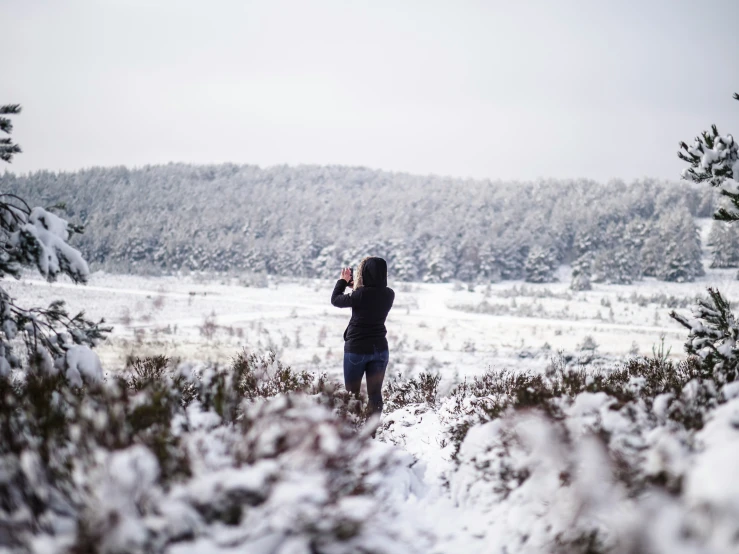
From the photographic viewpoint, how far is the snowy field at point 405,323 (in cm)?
1292

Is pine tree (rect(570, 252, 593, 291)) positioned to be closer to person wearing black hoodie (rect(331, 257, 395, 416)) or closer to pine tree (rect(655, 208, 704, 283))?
pine tree (rect(655, 208, 704, 283))

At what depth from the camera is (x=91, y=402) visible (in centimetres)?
219

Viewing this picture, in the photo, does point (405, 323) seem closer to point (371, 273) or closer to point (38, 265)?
point (371, 273)

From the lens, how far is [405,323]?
67.9 feet

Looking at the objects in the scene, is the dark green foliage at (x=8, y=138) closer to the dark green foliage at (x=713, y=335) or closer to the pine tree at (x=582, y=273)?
the dark green foliage at (x=713, y=335)

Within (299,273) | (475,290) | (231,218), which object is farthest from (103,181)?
(475,290)

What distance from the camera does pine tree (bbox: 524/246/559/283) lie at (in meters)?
42.9

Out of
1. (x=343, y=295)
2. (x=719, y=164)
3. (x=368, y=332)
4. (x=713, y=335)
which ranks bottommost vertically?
(x=368, y=332)

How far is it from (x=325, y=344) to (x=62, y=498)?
1455 cm

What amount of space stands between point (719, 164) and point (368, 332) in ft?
10.7

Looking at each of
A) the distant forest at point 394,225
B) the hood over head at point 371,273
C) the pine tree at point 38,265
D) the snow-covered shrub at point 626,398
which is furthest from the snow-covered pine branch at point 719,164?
the distant forest at point 394,225

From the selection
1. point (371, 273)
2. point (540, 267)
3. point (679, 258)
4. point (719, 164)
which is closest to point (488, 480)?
point (371, 273)

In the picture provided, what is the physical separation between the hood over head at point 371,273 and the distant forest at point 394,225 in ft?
126

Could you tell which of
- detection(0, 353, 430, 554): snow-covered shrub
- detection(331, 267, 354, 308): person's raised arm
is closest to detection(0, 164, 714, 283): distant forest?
detection(331, 267, 354, 308): person's raised arm
